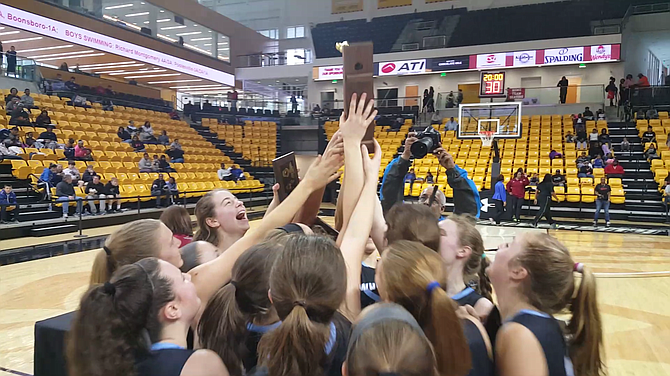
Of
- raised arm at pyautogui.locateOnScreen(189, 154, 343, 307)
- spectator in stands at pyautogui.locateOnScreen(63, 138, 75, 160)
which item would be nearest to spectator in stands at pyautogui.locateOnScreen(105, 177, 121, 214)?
spectator in stands at pyautogui.locateOnScreen(63, 138, 75, 160)

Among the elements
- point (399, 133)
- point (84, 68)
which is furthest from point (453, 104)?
point (84, 68)

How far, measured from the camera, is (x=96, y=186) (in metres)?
10.5

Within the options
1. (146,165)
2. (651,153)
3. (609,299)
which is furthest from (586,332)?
(651,153)

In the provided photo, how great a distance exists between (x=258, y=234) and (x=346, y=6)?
2498 cm

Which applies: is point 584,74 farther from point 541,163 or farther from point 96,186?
point 96,186

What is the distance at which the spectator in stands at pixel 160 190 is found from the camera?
1134 centimetres

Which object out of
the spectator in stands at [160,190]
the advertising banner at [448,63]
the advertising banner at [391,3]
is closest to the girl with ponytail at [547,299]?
the spectator in stands at [160,190]

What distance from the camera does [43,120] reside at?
38.8 ft

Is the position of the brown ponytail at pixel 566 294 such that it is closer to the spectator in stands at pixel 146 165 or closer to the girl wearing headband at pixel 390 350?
the girl wearing headband at pixel 390 350

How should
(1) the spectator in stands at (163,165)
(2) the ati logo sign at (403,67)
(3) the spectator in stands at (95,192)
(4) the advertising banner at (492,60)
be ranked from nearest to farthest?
1. (3) the spectator in stands at (95,192)
2. (1) the spectator in stands at (163,165)
3. (4) the advertising banner at (492,60)
4. (2) the ati logo sign at (403,67)

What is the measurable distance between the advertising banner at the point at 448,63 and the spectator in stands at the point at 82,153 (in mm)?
14021

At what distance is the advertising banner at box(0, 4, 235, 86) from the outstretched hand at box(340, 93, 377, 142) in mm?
15566

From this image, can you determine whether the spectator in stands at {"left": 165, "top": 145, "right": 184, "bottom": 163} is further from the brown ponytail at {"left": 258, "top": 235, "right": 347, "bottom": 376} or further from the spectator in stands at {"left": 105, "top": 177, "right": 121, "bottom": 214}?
the brown ponytail at {"left": 258, "top": 235, "right": 347, "bottom": 376}

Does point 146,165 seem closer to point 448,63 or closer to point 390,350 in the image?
point 390,350
